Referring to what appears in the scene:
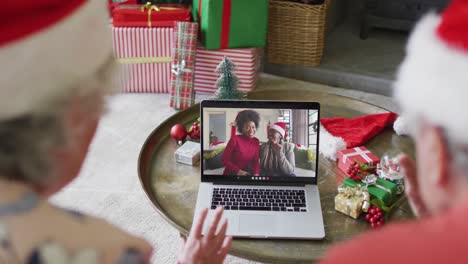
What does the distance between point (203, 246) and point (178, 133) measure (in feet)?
2.42

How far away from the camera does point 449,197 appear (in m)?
0.59

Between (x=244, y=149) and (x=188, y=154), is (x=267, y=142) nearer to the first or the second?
(x=244, y=149)

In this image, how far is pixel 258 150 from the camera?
1.53 m

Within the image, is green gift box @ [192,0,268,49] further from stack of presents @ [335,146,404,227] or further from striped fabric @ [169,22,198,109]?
stack of presents @ [335,146,404,227]

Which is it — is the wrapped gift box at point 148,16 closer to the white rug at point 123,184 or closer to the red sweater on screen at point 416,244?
the white rug at point 123,184

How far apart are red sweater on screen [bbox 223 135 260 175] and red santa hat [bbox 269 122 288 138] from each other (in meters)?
0.06

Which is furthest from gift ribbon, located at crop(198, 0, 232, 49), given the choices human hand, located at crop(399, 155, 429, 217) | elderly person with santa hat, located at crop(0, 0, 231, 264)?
elderly person with santa hat, located at crop(0, 0, 231, 264)

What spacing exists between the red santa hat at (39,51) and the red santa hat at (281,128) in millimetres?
923

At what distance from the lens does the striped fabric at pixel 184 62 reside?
2.69 metres

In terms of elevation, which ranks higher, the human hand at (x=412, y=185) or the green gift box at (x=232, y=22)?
the green gift box at (x=232, y=22)

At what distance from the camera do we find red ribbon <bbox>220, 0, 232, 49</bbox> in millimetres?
2637

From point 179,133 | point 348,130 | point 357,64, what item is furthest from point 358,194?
point 357,64

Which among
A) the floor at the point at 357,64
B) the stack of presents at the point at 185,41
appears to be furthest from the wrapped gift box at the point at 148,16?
the floor at the point at 357,64

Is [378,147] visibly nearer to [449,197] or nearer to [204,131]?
[204,131]
